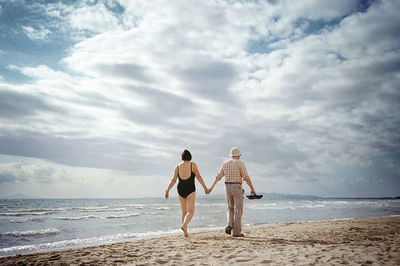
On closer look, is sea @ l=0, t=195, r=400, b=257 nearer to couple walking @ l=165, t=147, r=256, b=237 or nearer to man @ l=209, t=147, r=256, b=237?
couple walking @ l=165, t=147, r=256, b=237

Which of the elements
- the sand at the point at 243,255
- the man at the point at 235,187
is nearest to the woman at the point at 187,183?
the man at the point at 235,187

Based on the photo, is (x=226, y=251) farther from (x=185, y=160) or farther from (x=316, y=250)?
(x=185, y=160)

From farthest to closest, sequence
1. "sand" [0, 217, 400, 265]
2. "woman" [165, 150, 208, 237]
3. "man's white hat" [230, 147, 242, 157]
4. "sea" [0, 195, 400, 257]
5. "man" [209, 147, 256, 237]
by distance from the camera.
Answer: "sea" [0, 195, 400, 257], "man's white hat" [230, 147, 242, 157], "woman" [165, 150, 208, 237], "man" [209, 147, 256, 237], "sand" [0, 217, 400, 265]

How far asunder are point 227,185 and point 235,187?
0.22 m

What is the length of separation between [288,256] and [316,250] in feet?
2.58

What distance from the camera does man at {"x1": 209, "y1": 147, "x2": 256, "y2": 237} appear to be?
6.26 m

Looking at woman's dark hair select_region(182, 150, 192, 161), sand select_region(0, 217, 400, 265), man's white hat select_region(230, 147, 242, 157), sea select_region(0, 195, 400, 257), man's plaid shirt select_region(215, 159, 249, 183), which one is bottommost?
sea select_region(0, 195, 400, 257)

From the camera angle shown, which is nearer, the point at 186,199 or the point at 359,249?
the point at 359,249

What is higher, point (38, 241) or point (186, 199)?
point (186, 199)

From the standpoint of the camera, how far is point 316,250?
4688 mm

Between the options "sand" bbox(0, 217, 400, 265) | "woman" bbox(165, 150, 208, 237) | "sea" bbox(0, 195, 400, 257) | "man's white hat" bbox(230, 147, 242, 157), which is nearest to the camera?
"sand" bbox(0, 217, 400, 265)

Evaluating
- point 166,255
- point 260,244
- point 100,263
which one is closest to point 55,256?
point 100,263

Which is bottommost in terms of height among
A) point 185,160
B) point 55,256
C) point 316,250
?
point 55,256

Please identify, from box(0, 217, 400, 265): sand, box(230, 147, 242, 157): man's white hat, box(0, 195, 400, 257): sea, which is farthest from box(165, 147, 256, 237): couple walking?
box(0, 195, 400, 257): sea
